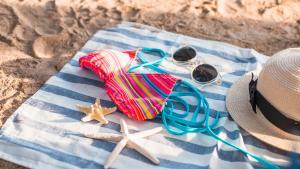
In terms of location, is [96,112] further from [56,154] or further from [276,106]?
[276,106]

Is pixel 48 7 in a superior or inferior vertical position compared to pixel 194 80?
superior

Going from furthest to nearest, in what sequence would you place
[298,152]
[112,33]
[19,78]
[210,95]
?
[112,33] → [19,78] → [210,95] → [298,152]

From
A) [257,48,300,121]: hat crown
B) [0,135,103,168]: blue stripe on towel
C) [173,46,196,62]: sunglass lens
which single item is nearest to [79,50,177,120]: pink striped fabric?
[173,46,196,62]: sunglass lens

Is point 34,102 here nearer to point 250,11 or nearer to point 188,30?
point 188,30

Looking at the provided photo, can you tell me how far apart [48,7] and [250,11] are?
168 cm

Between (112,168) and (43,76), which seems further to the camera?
(43,76)

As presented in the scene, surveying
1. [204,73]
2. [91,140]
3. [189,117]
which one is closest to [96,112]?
[91,140]

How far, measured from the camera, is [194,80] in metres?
2.40

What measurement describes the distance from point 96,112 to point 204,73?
2.40 ft

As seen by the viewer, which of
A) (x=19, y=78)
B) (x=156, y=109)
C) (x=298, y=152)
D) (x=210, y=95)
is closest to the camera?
(x=298, y=152)

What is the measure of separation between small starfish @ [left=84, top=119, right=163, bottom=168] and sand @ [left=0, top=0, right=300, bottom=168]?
73 cm

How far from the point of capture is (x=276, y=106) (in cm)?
188

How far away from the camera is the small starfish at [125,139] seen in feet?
6.20

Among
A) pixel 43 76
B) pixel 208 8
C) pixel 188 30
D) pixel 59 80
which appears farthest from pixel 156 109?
pixel 208 8
